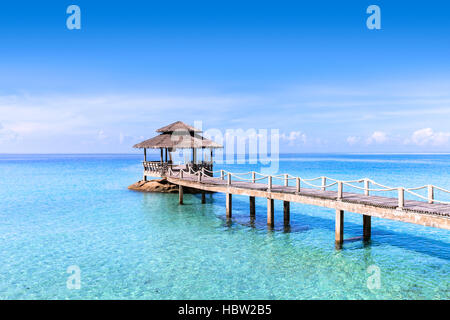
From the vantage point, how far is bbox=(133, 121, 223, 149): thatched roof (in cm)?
→ 2804

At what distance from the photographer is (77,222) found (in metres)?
19.8

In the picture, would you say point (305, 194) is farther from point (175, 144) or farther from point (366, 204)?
point (175, 144)

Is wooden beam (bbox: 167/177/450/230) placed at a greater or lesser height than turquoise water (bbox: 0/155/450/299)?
greater

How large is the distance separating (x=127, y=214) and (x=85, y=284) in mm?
11466

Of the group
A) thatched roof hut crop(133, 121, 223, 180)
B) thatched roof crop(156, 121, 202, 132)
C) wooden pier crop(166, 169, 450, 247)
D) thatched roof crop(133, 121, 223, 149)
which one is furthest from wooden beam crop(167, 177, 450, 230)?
thatched roof crop(156, 121, 202, 132)

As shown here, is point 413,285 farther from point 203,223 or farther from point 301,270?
point 203,223

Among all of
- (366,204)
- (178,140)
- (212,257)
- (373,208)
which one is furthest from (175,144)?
(373,208)

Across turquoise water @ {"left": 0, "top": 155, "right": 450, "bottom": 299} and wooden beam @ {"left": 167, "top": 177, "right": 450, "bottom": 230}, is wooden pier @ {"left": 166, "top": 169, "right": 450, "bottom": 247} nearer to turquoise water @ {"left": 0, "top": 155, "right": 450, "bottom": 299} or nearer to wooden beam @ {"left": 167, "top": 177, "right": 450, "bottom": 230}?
wooden beam @ {"left": 167, "top": 177, "right": 450, "bottom": 230}

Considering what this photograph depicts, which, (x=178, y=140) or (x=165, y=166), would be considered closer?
(x=178, y=140)

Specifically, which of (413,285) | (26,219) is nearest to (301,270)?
(413,285)

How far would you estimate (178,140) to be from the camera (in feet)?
94.9

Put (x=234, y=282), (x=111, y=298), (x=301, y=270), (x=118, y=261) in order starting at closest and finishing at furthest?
(x=111, y=298) < (x=234, y=282) < (x=301, y=270) < (x=118, y=261)

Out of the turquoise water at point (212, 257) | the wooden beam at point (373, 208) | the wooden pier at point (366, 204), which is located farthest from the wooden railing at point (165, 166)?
the wooden beam at point (373, 208)

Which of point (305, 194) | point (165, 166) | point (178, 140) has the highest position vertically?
point (178, 140)
